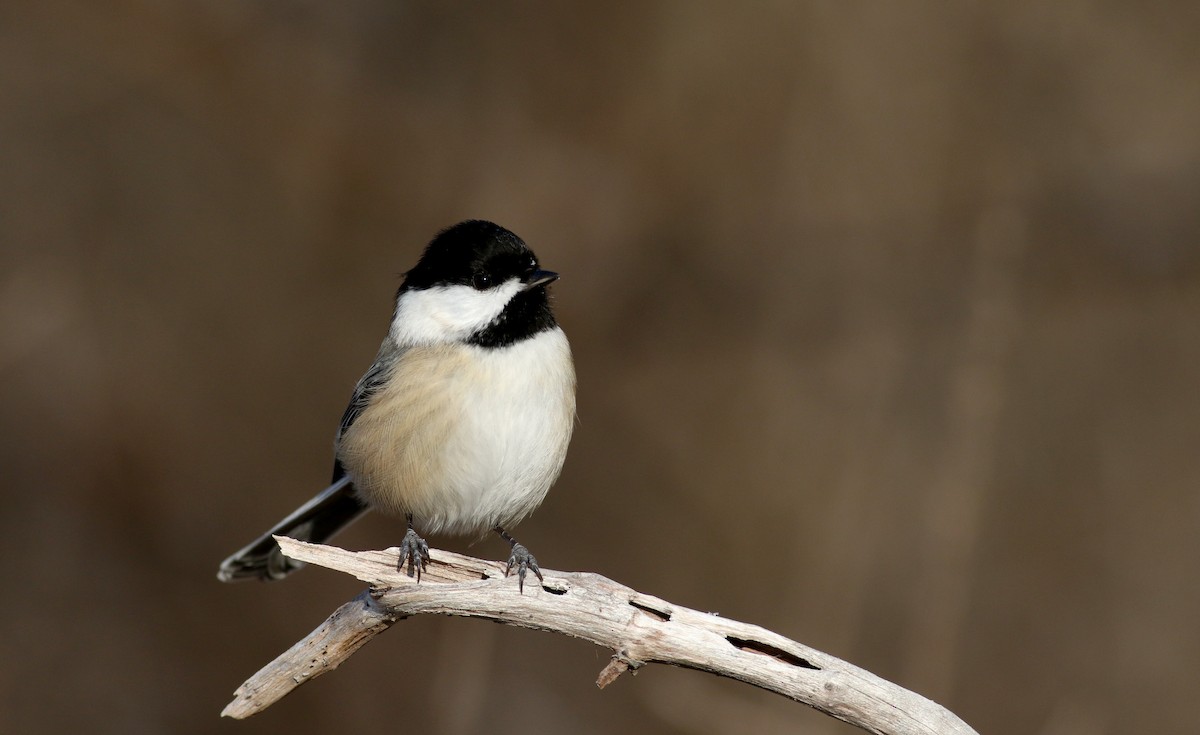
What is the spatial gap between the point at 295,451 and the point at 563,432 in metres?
3.06

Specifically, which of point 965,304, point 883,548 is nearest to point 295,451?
point 883,548

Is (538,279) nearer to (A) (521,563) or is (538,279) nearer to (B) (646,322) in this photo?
(A) (521,563)

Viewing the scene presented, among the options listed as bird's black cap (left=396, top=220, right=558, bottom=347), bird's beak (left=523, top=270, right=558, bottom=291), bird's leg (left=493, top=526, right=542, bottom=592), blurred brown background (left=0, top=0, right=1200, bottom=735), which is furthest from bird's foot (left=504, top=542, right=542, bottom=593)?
blurred brown background (left=0, top=0, right=1200, bottom=735)

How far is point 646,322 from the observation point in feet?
21.1

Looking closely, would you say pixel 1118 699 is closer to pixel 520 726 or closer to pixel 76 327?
pixel 520 726

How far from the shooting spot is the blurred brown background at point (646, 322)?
5703mm

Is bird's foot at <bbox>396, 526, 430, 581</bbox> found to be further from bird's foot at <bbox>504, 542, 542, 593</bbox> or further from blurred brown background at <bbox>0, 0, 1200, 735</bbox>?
blurred brown background at <bbox>0, 0, 1200, 735</bbox>

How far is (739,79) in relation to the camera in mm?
6582

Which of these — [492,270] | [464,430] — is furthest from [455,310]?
[464,430]

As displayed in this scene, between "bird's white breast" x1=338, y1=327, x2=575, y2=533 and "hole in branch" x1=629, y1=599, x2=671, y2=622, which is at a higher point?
"bird's white breast" x1=338, y1=327, x2=575, y2=533

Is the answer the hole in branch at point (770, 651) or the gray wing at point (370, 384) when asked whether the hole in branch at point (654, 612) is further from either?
the gray wing at point (370, 384)

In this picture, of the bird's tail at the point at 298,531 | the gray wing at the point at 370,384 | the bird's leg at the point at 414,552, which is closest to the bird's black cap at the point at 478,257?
the gray wing at the point at 370,384

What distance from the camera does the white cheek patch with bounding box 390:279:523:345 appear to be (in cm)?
354

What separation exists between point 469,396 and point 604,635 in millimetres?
1135
